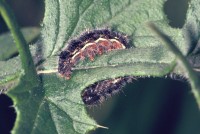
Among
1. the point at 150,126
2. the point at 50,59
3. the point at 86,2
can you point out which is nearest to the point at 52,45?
the point at 50,59

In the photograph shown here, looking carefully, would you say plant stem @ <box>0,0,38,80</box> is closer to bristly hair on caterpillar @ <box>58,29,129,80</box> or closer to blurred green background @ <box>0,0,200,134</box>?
bristly hair on caterpillar @ <box>58,29,129,80</box>

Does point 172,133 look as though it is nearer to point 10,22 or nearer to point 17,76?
point 17,76

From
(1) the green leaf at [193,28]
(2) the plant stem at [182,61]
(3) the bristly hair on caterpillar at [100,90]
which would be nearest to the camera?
(2) the plant stem at [182,61]

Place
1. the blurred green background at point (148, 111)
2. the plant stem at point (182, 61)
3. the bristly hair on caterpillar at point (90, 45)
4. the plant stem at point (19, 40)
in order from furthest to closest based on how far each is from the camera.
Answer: the blurred green background at point (148, 111), the bristly hair on caterpillar at point (90, 45), the plant stem at point (19, 40), the plant stem at point (182, 61)

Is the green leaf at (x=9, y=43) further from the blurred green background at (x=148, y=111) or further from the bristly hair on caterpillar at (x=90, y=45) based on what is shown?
the blurred green background at (x=148, y=111)

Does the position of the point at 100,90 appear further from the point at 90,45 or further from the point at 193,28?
the point at 193,28

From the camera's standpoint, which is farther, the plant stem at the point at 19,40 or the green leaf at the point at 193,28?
the green leaf at the point at 193,28

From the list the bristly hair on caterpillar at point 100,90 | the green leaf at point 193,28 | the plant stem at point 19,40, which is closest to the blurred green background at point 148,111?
the bristly hair on caterpillar at point 100,90

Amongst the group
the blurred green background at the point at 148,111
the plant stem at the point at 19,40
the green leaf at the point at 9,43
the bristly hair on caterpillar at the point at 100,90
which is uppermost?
the plant stem at the point at 19,40
